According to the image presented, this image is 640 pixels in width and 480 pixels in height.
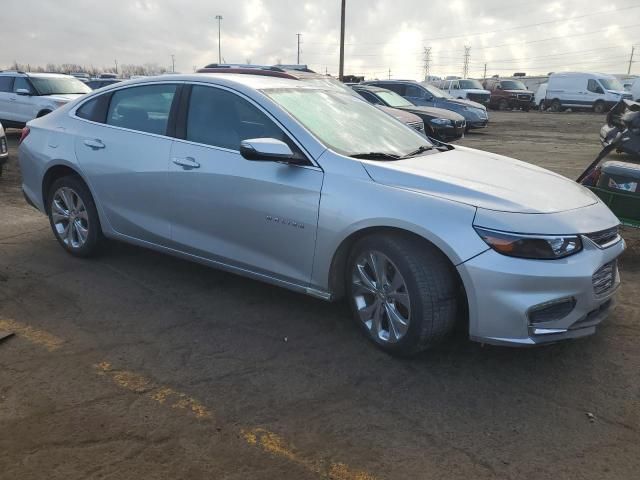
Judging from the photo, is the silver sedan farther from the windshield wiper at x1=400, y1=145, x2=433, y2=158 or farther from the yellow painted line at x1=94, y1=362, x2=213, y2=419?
the yellow painted line at x1=94, y1=362, x2=213, y2=419

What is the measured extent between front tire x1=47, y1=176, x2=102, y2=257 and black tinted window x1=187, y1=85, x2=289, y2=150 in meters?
1.34

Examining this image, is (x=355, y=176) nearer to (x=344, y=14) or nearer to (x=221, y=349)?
(x=221, y=349)

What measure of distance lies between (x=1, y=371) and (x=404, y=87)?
56.3 ft

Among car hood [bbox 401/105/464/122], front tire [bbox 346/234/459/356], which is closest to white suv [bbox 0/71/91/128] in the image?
car hood [bbox 401/105/464/122]

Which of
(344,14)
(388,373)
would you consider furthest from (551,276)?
(344,14)

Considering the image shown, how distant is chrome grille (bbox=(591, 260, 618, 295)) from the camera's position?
10.5 feet

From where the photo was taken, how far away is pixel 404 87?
18828mm

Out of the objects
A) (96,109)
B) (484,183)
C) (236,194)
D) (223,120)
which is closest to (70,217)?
(96,109)

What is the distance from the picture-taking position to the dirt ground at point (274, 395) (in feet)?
8.39

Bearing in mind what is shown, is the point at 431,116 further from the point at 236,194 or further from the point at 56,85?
the point at 236,194

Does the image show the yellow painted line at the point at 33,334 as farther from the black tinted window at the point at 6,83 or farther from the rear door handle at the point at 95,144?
the black tinted window at the point at 6,83

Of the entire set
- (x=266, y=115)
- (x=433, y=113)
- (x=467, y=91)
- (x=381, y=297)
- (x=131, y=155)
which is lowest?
(x=381, y=297)

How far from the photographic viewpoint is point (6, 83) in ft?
50.6

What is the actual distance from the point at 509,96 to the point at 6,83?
95.5ft
